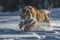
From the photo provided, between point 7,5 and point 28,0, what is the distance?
54.0 inches

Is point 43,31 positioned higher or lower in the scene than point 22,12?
lower

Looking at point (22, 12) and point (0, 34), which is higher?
point (22, 12)

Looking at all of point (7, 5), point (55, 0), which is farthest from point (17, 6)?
point (55, 0)

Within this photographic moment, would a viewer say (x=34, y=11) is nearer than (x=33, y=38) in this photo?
No

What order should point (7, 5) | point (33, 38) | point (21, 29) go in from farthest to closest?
point (7, 5) → point (21, 29) → point (33, 38)

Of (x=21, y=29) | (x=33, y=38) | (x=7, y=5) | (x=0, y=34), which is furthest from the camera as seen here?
(x=7, y=5)

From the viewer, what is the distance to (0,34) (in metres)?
7.77

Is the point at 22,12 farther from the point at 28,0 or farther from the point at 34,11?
the point at 28,0

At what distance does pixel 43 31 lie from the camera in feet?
26.8

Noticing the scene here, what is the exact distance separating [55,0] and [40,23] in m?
7.74

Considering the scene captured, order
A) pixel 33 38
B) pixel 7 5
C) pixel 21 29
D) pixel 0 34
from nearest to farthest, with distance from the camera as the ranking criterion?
pixel 33 38, pixel 0 34, pixel 21 29, pixel 7 5

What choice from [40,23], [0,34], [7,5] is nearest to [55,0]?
[7,5]

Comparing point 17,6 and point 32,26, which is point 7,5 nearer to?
point 17,6

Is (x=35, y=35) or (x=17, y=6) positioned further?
(x=17, y=6)
